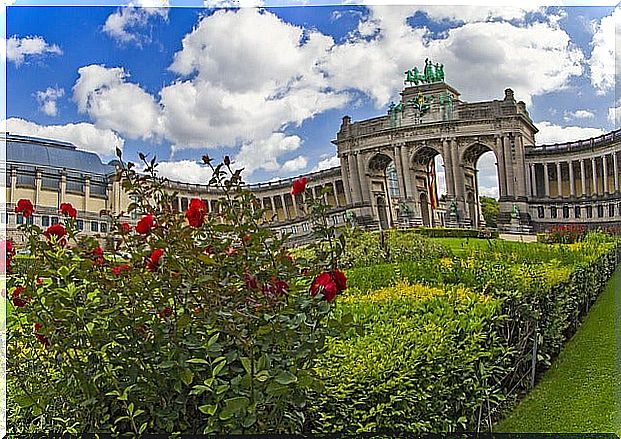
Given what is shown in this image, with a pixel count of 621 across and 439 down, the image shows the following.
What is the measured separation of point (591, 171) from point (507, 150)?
0.48 metres

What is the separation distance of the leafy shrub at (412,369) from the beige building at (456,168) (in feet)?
3.54

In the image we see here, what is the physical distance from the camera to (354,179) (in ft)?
11.9

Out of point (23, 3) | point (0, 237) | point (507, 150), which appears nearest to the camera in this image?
point (0, 237)

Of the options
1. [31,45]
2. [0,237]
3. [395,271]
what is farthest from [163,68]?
[395,271]

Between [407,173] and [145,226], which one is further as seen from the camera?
[407,173]

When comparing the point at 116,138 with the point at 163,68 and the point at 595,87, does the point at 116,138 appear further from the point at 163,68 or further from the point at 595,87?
the point at 595,87

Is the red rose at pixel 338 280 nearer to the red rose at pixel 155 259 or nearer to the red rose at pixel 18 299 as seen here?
the red rose at pixel 155 259

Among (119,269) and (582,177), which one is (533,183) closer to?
(582,177)

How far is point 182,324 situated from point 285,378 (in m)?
0.28

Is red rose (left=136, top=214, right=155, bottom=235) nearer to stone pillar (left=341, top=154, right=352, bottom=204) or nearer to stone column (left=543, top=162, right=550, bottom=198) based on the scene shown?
stone pillar (left=341, top=154, right=352, bottom=204)

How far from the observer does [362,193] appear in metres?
3.65

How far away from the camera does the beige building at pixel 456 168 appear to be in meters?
3.56

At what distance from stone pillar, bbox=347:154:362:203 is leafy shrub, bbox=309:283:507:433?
1032 mm

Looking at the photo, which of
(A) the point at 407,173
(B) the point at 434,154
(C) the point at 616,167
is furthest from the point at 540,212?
(A) the point at 407,173
